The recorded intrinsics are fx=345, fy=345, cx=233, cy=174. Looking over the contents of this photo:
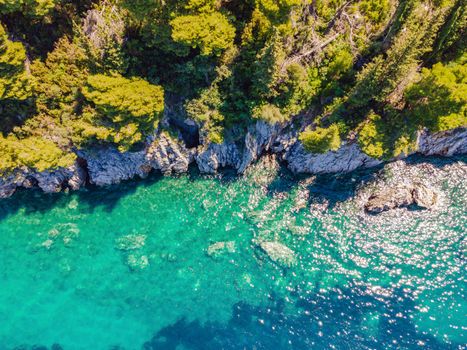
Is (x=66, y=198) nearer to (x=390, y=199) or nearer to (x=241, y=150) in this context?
(x=241, y=150)

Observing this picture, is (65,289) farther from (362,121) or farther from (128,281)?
(362,121)

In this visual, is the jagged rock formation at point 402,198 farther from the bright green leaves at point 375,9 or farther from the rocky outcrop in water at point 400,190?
the bright green leaves at point 375,9

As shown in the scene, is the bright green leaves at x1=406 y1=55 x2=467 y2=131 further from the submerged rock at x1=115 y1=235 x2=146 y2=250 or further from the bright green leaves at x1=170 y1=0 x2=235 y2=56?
the submerged rock at x1=115 y1=235 x2=146 y2=250

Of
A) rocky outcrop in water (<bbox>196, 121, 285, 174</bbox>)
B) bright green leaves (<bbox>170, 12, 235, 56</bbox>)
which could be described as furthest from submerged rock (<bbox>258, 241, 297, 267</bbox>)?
bright green leaves (<bbox>170, 12, 235, 56</bbox>)

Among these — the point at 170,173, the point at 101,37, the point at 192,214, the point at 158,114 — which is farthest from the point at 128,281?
the point at 101,37

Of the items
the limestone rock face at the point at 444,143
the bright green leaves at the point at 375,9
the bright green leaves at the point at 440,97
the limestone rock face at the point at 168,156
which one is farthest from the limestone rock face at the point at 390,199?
the limestone rock face at the point at 168,156

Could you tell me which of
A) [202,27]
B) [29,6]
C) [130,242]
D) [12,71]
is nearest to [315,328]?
[130,242]
